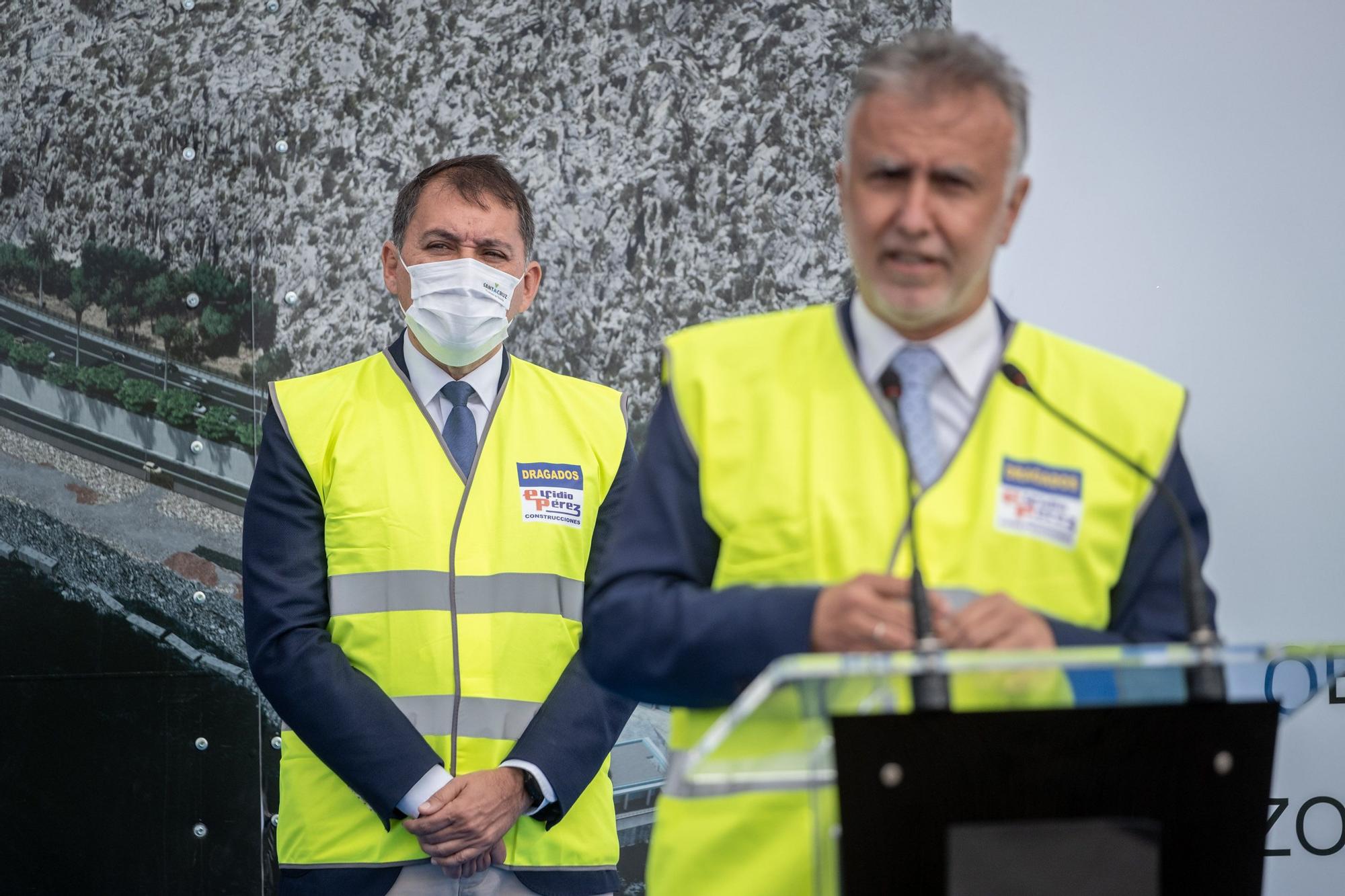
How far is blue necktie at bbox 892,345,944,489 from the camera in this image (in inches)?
57.6

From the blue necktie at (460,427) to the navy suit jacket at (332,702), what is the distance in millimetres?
270

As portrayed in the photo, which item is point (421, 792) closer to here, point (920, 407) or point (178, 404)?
point (920, 407)

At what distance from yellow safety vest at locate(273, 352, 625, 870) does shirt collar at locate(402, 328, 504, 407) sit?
0.03m

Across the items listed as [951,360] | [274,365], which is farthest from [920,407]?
[274,365]

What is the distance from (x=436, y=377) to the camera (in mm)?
2695

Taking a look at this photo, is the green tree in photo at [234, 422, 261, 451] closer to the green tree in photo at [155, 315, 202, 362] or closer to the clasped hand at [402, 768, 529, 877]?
the green tree in photo at [155, 315, 202, 362]

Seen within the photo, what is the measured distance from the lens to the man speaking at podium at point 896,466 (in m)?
1.40

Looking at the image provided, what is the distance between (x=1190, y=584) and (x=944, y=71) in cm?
59

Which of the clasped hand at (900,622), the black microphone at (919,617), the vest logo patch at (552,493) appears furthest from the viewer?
the vest logo patch at (552,493)

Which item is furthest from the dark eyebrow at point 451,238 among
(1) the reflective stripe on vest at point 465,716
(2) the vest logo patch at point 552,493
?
(1) the reflective stripe on vest at point 465,716

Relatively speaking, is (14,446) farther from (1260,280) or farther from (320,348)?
(1260,280)

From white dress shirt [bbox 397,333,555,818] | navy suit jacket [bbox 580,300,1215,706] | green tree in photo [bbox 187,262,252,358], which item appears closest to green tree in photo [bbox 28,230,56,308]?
green tree in photo [bbox 187,262,252,358]

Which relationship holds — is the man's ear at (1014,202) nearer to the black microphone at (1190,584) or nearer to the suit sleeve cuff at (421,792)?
the black microphone at (1190,584)

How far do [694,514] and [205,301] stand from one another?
2224 mm
